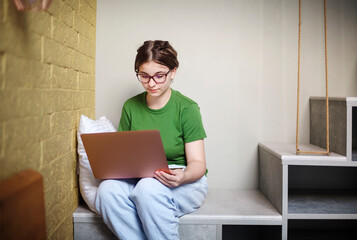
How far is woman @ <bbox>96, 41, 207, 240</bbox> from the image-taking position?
1.37 m

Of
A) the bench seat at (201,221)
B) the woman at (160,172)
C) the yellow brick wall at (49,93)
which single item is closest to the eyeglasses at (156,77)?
the woman at (160,172)

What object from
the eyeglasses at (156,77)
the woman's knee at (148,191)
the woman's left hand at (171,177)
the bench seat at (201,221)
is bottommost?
the bench seat at (201,221)

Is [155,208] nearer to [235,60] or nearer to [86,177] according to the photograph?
[86,177]

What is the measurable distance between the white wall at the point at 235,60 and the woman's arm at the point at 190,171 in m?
0.43

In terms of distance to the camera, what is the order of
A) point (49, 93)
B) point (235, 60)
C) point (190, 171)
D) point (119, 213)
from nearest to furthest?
1. point (49, 93)
2. point (119, 213)
3. point (190, 171)
4. point (235, 60)

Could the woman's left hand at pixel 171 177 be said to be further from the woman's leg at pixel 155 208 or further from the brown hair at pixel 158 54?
the brown hair at pixel 158 54

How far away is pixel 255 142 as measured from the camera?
2.07 m

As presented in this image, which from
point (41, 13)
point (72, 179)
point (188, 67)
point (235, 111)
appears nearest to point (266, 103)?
point (235, 111)

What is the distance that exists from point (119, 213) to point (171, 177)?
Result: 270 mm

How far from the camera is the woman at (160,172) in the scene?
1373 mm

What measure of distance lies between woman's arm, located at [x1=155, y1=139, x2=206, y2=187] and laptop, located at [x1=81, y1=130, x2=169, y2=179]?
1.5 inches

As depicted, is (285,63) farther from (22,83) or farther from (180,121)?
(22,83)

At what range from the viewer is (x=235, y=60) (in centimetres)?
203

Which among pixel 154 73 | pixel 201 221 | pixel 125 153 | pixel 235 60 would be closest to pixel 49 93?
pixel 125 153
